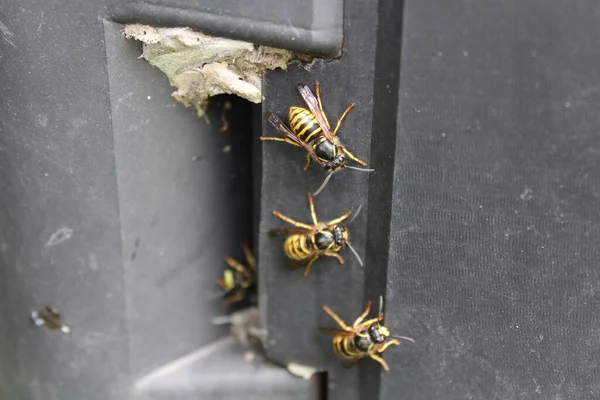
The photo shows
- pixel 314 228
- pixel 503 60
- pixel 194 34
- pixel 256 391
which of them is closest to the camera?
pixel 503 60

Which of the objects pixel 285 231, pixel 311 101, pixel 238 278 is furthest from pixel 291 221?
pixel 238 278

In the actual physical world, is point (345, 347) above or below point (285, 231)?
below

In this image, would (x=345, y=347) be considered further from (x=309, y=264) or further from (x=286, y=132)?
(x=286, y=132)

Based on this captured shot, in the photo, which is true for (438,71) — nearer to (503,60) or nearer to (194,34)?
(503,60)

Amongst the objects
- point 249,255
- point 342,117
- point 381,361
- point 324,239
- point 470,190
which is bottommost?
point 381,361

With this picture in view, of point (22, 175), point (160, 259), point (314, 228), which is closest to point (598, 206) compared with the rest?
point (314, 228)

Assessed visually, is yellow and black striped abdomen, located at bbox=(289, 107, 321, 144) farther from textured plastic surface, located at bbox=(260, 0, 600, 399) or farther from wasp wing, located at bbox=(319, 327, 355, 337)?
wasp wing, located at bbox=(319, 327, 355, 337)

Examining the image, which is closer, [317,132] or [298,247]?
[317,132]
